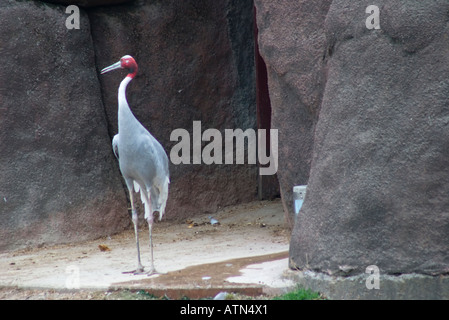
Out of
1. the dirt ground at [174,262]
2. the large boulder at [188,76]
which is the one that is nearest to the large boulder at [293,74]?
the dirt ground at [174,262]

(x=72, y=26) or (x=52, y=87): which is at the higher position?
(x=72, y=26)

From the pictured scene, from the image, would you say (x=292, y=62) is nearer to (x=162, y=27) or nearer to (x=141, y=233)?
(x=162, y=27)

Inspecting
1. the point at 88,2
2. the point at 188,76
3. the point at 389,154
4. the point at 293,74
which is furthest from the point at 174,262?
the point at 88,2

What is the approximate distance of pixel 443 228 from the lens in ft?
14.0

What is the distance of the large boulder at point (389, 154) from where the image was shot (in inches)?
170

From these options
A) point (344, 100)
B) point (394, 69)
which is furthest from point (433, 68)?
point (344, 100)

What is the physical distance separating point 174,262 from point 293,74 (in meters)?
1.99

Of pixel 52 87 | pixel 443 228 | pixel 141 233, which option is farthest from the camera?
pixel 141 233

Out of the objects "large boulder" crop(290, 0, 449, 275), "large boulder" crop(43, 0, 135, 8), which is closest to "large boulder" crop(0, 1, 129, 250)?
"large boulder" crop(43, 0, 135, 8)

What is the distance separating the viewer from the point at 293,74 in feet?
20.2

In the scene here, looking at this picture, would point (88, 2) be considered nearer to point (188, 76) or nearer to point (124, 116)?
point (188, 76)

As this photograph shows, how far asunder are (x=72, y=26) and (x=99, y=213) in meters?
2.06

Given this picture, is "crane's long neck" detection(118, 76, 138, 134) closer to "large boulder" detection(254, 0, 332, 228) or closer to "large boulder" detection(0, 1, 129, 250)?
"large boulder" detection(254, 0, 332, 228)
